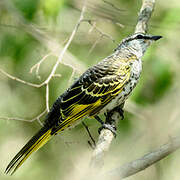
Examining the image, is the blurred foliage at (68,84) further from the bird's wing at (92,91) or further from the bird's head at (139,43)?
the bird's wing at (92,91)

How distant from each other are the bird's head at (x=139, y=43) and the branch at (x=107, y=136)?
0.19 metres

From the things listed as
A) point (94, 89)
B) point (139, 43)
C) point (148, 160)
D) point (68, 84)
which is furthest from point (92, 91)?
point (148, 160)

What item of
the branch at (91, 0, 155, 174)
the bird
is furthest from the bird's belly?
the branch at (91, 0, 155, 174)

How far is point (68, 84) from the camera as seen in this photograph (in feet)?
13.9

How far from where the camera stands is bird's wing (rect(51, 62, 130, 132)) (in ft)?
14.0

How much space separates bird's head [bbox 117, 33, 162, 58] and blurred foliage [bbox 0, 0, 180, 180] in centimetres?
11

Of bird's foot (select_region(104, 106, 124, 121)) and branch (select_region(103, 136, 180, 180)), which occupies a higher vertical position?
bird's foot (select_region(104, 106, 124, 121))

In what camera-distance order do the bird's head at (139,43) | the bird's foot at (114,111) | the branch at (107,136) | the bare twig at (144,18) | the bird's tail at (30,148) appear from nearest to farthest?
the branch at (107,136), the bird's tail at (30,148), the bird's foot at (114,111), the bird's head at (139,43), the bare twig at (144,18)

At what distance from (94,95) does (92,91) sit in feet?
0.17

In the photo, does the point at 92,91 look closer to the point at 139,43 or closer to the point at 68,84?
the point at 68,84

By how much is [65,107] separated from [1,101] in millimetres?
2112

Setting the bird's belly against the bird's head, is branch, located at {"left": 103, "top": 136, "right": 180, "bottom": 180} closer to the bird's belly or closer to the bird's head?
the bird's belly

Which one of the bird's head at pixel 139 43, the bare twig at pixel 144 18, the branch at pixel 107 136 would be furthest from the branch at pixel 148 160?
the bare twig at pixel 144 18

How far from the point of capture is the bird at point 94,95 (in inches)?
165
